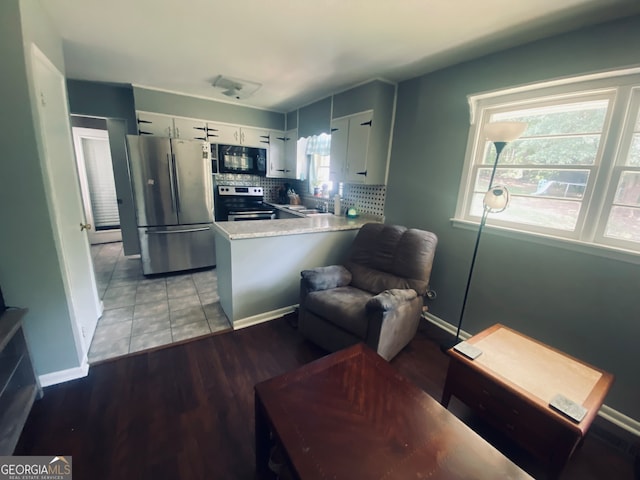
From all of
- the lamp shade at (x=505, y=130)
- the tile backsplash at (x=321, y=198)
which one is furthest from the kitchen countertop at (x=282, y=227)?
the lamp shade at (x=505, y=130)

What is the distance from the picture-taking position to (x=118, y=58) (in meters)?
2.57

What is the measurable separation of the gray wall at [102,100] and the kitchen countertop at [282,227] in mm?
2383

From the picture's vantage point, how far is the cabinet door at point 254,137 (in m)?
4.19

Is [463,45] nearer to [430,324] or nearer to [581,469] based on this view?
[430,324]

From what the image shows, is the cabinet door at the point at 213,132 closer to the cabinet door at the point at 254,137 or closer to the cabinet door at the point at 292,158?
the cabinet door at the point at 254,137

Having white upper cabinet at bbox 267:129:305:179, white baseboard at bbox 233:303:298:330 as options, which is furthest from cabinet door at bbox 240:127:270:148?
white baseboard at bbox 233:303:298:330

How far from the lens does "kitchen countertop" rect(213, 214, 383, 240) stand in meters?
2.35

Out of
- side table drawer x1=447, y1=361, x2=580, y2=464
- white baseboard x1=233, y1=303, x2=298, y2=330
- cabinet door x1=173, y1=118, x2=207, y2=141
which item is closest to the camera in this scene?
A: side table drawer x1=447, y1=361, x2=580, y2=464

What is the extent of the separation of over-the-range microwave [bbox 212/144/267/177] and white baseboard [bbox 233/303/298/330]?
253 cm

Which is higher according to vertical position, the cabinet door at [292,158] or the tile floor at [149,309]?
the cabinet door at [292,158]

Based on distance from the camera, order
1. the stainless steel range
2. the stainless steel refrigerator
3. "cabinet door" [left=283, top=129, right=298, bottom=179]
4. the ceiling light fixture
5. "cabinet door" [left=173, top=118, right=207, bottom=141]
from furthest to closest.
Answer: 1. "cabinet door" [left=283, top=129, right=298, bottom=179]
2. the stainless steel range
3. "cabinet door" [left=173, top=118, right=207, bottom=141]
4. the stainless steel refrigerator
5. the ceiling light fixture

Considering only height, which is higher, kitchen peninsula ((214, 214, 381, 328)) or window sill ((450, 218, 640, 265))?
window sill ((450, 218, 640, 265))

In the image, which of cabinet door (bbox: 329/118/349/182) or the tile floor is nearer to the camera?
the tile floor

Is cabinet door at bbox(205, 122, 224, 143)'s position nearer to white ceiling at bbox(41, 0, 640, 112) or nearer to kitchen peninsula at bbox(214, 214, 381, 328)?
white ceiling at bbox(41, 0, 640, 112)
